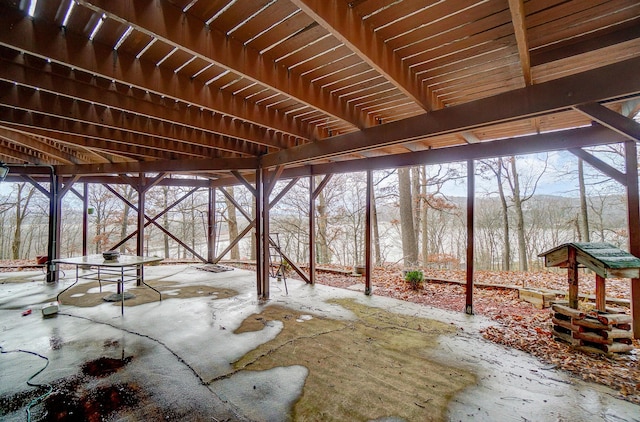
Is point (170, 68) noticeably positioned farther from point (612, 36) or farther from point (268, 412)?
point (612, 36)

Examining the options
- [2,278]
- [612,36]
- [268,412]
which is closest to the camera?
[612,36]

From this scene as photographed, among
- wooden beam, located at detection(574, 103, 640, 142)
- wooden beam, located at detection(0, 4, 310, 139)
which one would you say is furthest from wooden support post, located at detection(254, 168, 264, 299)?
wooden beam, located at detection(574, 103, 640, 142)

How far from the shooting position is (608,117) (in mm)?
2303

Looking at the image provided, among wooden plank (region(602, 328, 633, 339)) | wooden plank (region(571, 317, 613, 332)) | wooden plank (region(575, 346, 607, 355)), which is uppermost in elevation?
wooden plank (region(571, 317, 613, 332))

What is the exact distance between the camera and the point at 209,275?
7.52 m

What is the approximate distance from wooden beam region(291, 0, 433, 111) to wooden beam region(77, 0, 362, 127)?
2.74 feet

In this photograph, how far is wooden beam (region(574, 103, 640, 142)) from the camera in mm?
2291

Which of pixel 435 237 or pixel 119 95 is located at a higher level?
pixel 119 95

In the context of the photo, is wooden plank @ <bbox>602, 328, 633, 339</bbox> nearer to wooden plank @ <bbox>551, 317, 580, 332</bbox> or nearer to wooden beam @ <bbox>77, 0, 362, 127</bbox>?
wooden plank @ <bbox>551, 317, 580, 332</bbox>

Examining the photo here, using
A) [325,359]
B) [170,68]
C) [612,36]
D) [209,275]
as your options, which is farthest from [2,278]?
[612,36]

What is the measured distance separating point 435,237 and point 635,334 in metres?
9.06

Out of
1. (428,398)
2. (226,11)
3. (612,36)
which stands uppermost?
(226,11)

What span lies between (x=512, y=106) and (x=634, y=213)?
238 cm

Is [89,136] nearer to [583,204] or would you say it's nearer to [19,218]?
[583,204]
